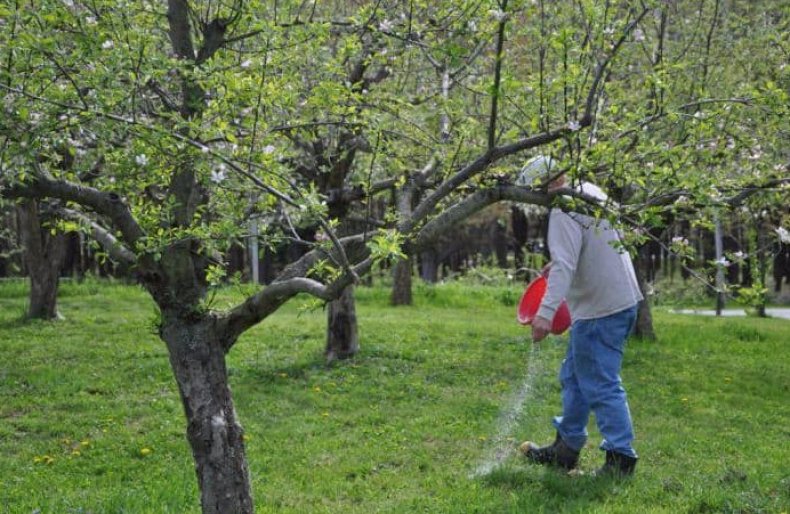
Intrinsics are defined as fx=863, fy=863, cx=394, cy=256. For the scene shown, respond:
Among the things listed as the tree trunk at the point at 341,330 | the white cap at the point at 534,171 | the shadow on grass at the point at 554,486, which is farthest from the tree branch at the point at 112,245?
the tree trunk at the point at 341,330

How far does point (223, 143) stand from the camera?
387cm

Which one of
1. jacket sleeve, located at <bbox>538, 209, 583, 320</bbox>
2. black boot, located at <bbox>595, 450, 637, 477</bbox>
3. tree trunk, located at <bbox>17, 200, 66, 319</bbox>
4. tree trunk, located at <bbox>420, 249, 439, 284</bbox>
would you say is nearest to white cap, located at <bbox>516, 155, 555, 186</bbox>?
jacket sleeve, located at <bbox>538, 209, 583, 320</bbox>

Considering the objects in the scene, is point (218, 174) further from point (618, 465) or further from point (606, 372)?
point (618, 465)

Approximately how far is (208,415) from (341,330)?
5.93 metres

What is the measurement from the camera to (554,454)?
18.4 ft

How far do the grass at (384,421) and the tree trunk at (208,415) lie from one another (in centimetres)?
36

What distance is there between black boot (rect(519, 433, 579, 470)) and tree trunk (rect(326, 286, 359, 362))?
163 inches

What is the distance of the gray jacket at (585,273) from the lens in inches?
202

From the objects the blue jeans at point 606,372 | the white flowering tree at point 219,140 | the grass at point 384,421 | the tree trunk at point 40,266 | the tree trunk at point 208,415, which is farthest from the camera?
the tree trunk at point 40,266

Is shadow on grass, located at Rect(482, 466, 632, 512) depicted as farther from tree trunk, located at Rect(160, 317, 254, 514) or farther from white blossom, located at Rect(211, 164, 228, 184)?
white blossom, located at Rect(211, 164, 228, 184)

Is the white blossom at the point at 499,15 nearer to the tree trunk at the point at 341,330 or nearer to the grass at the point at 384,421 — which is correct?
the grass at the point at 384,421

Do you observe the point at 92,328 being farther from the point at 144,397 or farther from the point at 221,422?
the point at 221,422

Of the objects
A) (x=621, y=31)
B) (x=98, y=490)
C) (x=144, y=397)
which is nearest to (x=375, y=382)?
(x=144, y=397)

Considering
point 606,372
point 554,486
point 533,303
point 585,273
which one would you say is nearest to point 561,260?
point 585,273
